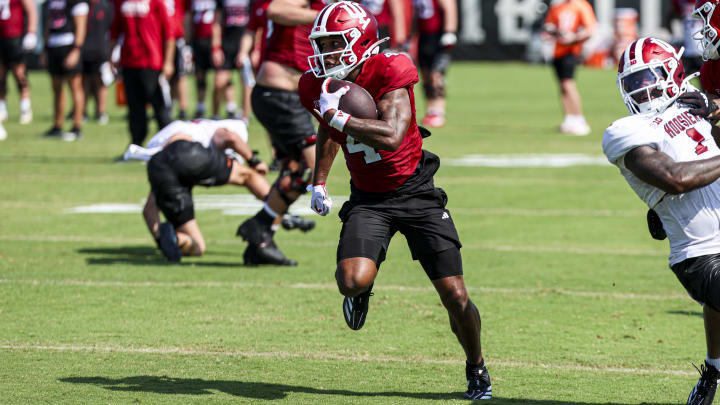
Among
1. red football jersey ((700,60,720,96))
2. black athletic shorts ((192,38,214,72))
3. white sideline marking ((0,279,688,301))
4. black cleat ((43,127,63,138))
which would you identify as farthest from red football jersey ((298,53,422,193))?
black athletic shorts ((192,38,214,72))

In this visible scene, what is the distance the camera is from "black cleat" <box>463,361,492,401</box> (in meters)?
5.20

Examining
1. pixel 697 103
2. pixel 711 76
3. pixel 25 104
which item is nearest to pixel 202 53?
pixel 25 104

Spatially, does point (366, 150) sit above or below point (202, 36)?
above

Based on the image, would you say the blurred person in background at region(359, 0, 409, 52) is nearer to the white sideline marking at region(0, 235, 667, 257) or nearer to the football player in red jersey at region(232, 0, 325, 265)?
the white sideline marking at region(0, 235, 667, 257)

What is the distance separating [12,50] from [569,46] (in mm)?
8529

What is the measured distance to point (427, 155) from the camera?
5645 mm

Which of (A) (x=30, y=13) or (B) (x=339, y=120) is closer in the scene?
(B) (x=339, y=120)

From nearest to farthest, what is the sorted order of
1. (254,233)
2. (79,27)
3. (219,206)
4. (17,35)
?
1. (254,233)
2. (219,206)
3. (79,27)
4. (17,35)

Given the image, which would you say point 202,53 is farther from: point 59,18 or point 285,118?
point 285,118

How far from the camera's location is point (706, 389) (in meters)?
4.96

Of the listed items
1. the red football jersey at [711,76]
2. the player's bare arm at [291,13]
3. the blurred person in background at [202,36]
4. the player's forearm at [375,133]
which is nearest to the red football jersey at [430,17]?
the blurred person in background at [202,36]

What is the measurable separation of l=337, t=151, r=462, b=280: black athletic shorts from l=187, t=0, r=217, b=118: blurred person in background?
1343cm

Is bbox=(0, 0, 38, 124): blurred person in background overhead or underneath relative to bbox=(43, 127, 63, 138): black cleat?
overhead

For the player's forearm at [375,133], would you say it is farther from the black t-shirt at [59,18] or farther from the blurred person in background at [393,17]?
the black t-shirt at [59,18]
